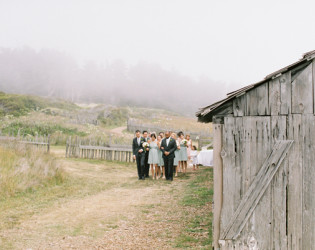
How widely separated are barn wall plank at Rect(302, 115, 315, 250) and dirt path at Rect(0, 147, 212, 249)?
2.45 m

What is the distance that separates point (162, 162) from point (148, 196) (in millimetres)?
3814

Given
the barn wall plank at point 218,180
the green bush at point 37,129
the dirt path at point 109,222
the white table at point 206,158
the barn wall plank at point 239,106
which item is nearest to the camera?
the barn wall plank at point 239,106

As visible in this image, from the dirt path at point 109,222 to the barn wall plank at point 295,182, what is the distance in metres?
2.29

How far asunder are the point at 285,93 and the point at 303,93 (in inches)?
10.2

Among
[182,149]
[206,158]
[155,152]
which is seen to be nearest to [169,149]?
[155,152]

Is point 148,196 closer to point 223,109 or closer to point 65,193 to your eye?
point 65,193

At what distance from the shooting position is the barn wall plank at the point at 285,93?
489cm

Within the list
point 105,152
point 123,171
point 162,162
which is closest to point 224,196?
point 162,162

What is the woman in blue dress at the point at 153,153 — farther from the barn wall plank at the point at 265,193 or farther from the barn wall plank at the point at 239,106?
the barn wall plank at the point at 265,193

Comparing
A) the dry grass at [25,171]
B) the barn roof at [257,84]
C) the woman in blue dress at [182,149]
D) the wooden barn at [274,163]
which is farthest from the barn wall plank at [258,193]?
the woman in blue dress at [182,149]

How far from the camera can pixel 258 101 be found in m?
4.98

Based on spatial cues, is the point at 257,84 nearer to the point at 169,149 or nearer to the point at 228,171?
the point at 228,171

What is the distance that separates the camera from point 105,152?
2072 centimetres

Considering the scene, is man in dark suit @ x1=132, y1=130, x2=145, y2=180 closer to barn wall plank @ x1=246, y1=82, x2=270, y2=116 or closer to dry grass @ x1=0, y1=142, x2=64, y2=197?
dry grass @ x1=0, y1=142, x2=64, y2=197
